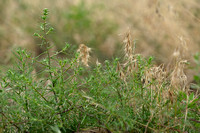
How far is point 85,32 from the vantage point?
5.93 metres

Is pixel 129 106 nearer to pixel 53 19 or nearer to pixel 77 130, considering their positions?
pixel 77 130

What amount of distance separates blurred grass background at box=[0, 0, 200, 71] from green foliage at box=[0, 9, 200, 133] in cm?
365

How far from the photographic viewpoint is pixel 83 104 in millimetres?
1429

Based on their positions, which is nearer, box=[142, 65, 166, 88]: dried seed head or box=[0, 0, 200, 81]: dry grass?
box=[142, 65, 166, 88]: dried seed head

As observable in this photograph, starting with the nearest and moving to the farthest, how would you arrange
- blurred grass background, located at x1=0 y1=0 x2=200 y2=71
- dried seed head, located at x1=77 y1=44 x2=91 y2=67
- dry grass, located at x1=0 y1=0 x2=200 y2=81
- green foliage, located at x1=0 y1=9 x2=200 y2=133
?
green foliage, located at x1=0 y1=9 x2=200 y2=133 → dried seed head, located at x1=77 y1=44 x2=91 y2=67 → dry grass, located at x1=0 y1=0 x2=200 y2=81 → blurred grass background, located at x1=0 y1=0 x2=200 y2=71

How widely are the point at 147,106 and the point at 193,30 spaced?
4338 millimetres

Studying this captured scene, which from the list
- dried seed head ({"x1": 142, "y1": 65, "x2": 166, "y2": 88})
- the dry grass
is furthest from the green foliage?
the dry grass

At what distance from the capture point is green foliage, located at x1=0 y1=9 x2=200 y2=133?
4.62ft

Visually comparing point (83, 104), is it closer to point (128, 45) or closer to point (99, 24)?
point (128, 45)

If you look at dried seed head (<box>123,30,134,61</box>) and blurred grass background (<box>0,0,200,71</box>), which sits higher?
blurred grass background (<box>0,0,200,71</box>)

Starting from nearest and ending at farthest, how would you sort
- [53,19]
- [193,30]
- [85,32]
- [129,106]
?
[129,106] → [193,30] → [85,32] → [53,19]

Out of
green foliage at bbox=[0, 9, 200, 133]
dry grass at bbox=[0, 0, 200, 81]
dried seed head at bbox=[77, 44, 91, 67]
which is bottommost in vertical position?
green foliage at bbox=[0, 9, 200, 133]

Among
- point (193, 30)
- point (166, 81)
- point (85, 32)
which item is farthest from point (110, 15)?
point (166, 81)

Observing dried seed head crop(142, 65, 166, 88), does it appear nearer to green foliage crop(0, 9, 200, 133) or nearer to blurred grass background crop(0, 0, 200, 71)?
green foliage crop(0, 9, 200, 133)
